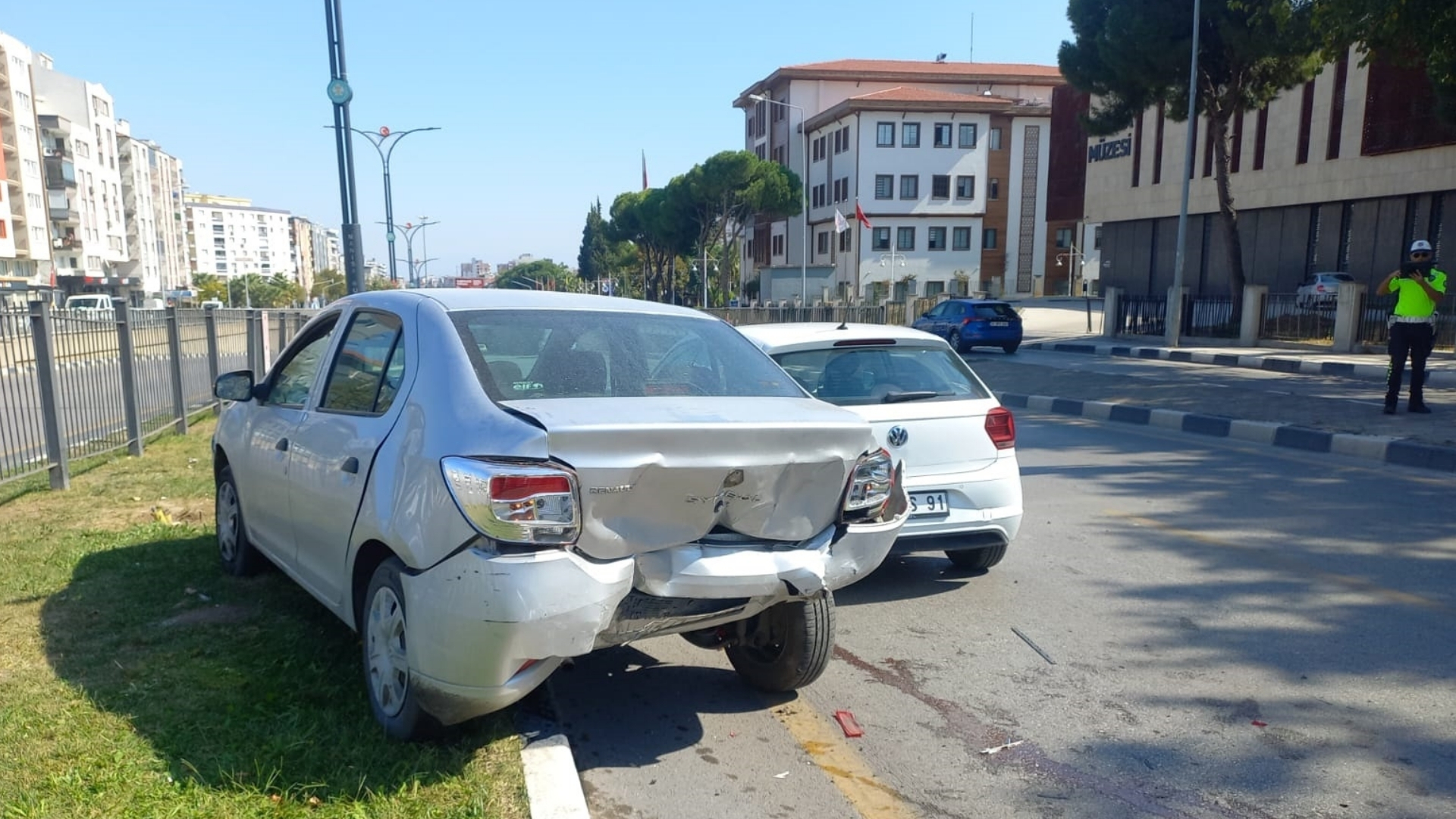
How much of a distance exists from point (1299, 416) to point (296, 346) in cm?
1115

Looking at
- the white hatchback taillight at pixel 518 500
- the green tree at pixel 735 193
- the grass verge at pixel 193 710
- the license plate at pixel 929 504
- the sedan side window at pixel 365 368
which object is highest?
the green tree at pixel 735 193

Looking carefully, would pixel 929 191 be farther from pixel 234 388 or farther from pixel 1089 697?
pixel 1089 697

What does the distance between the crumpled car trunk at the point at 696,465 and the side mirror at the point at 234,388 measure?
2.42 m

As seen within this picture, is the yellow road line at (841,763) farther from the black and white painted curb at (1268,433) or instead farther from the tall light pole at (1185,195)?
the tall light pole at (1185,195)

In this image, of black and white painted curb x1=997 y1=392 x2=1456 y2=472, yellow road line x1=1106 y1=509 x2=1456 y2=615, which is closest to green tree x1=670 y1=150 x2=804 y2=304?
black and white painted curb x1=997 y1=392 x2=1456 y2=472

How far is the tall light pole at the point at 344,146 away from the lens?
1611 centimetres

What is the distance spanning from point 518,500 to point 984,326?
76.6ft

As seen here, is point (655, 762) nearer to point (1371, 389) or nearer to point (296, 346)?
point (296, 346)

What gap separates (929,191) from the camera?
60156mm

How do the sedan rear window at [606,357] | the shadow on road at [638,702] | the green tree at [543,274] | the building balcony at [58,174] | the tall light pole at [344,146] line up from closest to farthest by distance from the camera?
1. the sedan rear window at [606,357]
2. the shadow on road at [638,702]
3. the tall light pole at [344,146]
4. the building balcony at [58,174]
5. the green tree at [543,274]

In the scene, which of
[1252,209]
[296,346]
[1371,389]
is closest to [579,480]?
[296,346]

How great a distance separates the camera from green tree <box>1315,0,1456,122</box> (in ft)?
43.5

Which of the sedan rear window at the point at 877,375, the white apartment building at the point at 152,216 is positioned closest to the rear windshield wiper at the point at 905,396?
the sedan rear window at the point at 877,375

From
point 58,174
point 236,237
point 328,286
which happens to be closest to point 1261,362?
point 58,174
